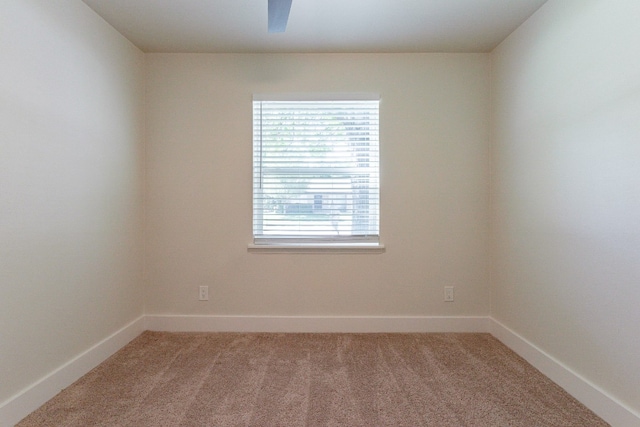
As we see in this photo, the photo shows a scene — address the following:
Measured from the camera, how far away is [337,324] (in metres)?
3.06

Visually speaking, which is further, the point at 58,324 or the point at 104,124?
the point at 104,124

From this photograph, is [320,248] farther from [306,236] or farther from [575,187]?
[575,187]

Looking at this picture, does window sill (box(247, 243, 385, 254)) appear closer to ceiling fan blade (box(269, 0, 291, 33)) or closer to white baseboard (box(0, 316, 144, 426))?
white baseboard (box(0, 316, 144, 426))

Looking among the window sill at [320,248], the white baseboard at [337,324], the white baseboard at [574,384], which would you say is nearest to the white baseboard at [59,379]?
the white baseboard at [337,324]

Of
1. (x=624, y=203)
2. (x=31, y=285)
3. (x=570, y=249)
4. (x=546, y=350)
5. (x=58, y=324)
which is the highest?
(x=624, y=203)

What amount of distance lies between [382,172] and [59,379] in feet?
8.90

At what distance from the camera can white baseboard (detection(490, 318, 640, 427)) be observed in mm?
1737

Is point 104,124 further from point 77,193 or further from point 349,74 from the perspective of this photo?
point 349,74

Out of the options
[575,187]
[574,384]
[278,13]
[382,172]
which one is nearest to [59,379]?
[278,13]

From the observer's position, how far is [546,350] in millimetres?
2326

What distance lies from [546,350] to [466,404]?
0.81 m

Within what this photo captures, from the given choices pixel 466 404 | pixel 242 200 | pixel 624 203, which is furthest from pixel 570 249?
pixel 242 200

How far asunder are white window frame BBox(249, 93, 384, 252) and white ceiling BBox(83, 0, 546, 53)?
1.30ft

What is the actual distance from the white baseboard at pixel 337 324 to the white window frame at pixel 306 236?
62 cm
